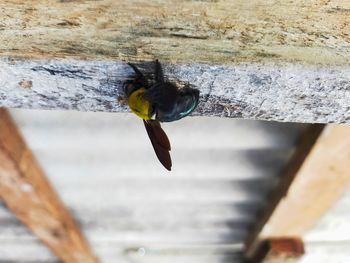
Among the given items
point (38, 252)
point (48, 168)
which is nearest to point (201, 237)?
point (38, 252)

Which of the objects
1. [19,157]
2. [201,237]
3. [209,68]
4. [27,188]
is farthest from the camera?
[201,237]

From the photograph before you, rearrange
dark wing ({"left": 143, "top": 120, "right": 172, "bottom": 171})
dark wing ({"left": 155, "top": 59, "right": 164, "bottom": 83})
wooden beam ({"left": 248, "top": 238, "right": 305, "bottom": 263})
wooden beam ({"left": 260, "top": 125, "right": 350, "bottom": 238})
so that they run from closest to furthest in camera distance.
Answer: dark wing ({"left": 155, "top": 59, "right": 164, "bottom": 83})
dark wing ({"left": 143, "top": 120, "right": 172, "bottom": 171})
wooden beam ({"left": 260, "top": 125, "right": 350, "bottom": 238})
wooden beam ({"left": 248, "top": 238, "right": 305, "bottom": 263})

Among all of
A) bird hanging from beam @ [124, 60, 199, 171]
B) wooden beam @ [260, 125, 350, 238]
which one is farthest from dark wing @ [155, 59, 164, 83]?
wooden beam @ [260, 125, 350, 238]

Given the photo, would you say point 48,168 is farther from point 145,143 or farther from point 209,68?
point 209,68

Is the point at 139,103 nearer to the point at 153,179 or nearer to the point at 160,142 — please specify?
the point at 160,142

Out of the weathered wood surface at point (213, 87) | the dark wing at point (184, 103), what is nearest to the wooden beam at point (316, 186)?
the weathered wood surface at point (213, 87)

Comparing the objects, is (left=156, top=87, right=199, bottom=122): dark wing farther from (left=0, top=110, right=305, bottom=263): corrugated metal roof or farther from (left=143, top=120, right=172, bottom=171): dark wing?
(left=0, top=110, right=305, bottom=263): corrugated metal roof
